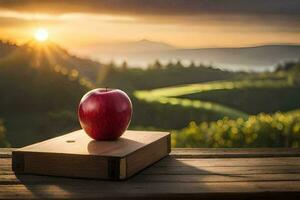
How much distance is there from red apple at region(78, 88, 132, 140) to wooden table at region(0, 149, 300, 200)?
0.57ft

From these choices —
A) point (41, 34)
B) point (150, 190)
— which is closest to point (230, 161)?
point (150, 190)

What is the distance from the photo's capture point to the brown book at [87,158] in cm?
169

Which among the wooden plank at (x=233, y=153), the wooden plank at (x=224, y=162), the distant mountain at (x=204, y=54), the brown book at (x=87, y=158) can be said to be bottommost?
the wooden plank at (x=224, y=162)

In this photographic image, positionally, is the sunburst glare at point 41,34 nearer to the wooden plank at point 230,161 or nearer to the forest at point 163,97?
the forest at point 163,97

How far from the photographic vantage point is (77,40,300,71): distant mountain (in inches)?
127

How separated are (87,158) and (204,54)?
169cm

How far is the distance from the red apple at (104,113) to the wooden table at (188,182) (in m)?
0.17

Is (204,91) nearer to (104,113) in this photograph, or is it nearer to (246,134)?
(246,134)

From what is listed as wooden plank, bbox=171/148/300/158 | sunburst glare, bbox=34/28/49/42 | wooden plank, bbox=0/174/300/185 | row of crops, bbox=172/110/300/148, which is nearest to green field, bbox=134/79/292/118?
row of crops, bbox=172/110/300/148

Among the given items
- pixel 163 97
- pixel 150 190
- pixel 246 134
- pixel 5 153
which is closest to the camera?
pixel 150 190

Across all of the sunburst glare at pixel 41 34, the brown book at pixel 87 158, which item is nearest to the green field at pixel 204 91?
the sunburst glare at pixel 41 34

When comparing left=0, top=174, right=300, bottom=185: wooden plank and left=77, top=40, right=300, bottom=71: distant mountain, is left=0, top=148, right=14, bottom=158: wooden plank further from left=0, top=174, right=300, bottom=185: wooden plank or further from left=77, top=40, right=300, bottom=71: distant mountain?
left=77, top=40, right=300, bottom=71: distant mountain

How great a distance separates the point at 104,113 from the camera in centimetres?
195

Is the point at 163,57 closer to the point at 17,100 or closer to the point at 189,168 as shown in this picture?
the point at 17,100
